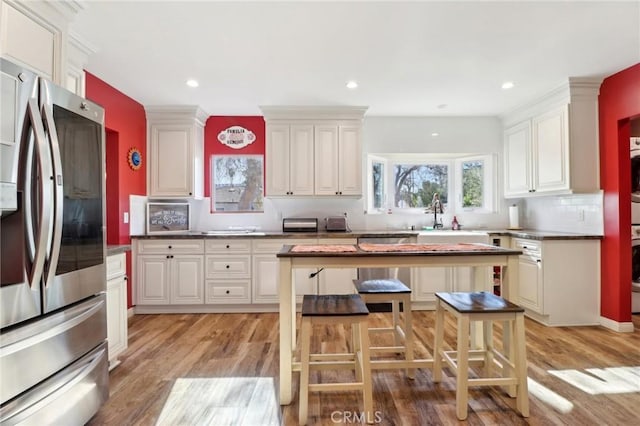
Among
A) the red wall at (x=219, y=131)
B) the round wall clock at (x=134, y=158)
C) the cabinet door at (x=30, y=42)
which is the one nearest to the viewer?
the cabinet door at (x=30, y=42)

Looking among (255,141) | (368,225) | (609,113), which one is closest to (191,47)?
(255,141)

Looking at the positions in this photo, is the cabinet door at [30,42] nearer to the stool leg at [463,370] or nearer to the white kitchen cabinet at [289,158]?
the white kitchen cabinet at [289,158]

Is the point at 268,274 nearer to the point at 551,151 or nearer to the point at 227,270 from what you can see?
the point at 227,270

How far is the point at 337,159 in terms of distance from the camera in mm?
3873

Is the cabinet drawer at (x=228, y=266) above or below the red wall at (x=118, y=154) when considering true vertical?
below

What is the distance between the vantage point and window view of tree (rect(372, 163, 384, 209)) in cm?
443

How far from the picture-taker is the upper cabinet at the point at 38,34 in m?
1.53

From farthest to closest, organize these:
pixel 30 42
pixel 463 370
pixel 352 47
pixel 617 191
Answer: pixel 617 191 < pixel 352 47 < pixel 463 370 < pixel 30 42

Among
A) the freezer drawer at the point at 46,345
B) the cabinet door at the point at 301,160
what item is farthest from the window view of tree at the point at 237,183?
the freezer drawer at the point at 46,345

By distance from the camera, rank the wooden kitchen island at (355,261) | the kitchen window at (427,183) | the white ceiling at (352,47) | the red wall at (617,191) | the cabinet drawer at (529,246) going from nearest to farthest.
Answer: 1. the wooden kitchen island at (355,261)
2. the white ceiling at (352,47)
3. the red wall at (617,191)
4. the cabinet drawer at (529,246)
5. the kitchen window at (427,183)

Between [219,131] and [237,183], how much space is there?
717mm

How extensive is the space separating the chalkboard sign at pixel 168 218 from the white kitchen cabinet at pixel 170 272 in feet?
1.04

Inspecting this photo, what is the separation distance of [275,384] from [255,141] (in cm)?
302

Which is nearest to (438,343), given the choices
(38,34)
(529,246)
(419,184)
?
(529,246)
